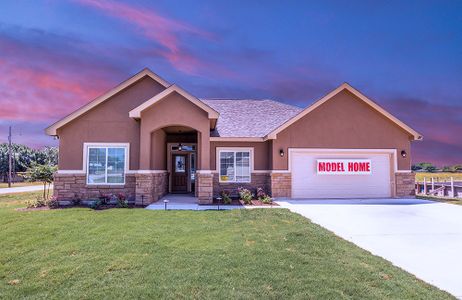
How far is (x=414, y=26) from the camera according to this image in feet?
48.6

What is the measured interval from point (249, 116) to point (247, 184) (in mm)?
4786

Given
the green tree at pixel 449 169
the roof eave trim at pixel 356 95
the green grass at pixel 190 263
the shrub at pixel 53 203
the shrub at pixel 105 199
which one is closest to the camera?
the green grass at pixel 190 263

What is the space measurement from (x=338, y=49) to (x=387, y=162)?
7.13 meters

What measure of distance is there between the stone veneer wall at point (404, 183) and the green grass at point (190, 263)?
9221 mm

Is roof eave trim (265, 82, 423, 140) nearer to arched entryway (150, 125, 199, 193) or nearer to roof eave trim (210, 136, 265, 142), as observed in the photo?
roof eave trim (210, 136, 265, 142)

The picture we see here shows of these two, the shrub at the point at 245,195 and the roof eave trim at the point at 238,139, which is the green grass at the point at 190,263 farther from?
the roof eave trim at the point at 238,139

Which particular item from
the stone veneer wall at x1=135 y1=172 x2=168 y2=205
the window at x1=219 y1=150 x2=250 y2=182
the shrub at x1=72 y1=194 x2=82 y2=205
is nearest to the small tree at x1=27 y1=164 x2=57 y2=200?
the shrub at x1=72 y1=194 x2=82 y2=205

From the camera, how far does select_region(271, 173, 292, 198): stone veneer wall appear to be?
46.1 ft

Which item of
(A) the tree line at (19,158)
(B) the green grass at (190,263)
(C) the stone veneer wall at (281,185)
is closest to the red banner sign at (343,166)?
(C) the stone veneer wall at (281,185)

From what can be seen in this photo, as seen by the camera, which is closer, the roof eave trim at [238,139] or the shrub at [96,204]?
the shrub at [96,204]

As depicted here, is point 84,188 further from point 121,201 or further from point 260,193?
point 260,193

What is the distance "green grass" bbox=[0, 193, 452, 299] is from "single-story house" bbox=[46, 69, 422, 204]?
5.05m

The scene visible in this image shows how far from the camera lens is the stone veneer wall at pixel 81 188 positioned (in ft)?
41.7

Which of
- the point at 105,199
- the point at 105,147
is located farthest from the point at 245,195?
the point at 105,147
